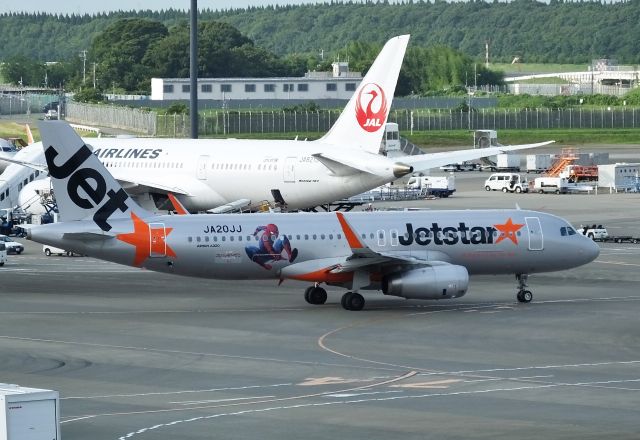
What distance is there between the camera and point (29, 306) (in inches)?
2329

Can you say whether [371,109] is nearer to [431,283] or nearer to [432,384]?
[431,283]

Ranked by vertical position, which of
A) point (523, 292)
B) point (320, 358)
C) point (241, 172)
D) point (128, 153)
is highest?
point (128, 153)

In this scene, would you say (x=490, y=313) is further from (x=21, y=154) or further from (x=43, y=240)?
(x=21, y=154)

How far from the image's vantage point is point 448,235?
5831cm

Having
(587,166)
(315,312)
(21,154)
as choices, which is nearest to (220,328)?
(315,312)

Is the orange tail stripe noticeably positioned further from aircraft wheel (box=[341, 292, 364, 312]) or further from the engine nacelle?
aircraft wheel (box=[341, 292, 364, 312])

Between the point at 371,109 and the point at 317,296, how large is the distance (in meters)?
22.8

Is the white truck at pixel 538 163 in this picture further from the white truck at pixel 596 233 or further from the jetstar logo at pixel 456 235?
the jetstar logo at pixel 456 235

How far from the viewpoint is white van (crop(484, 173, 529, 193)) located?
401 feet

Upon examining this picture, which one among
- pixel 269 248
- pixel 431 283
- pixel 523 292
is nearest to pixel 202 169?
pixel 269 248

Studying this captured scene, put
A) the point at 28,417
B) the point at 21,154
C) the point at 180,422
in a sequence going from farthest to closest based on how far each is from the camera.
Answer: the point at 21,154 < the point at 180,422 < the point at 28,417

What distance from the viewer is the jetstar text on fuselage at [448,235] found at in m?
58.3

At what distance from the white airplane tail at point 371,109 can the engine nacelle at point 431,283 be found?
947 inches

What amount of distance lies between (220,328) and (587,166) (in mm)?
86051
